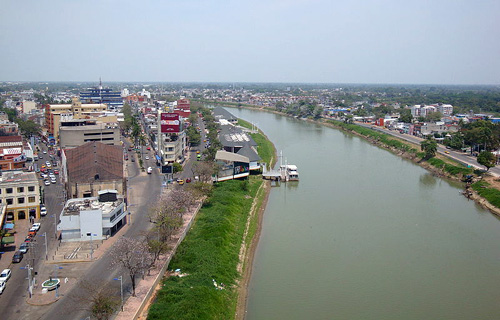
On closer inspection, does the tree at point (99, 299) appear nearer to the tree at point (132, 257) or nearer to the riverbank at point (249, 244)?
the tree at point (132, 257)

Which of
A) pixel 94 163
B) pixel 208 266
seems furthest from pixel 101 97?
pixel 208 266

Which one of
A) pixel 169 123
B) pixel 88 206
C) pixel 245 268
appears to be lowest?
pixel 245 268

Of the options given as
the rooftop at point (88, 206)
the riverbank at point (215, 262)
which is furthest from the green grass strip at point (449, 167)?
the rooftop at point (88, 206)

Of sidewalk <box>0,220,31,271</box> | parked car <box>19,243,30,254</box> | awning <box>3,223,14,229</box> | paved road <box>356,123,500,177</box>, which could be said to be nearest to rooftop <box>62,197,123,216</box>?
parked car <box>19,243,30,254</box>

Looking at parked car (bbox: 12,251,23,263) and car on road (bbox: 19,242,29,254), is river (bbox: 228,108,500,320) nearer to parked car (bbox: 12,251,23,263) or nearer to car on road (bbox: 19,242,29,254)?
parked car (bbox: 12,251,23,263)

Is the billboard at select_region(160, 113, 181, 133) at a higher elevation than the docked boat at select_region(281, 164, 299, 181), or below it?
higher

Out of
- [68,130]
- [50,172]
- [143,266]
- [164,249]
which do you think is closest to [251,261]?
[164,249]

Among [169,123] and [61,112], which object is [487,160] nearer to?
[169,123]
